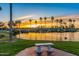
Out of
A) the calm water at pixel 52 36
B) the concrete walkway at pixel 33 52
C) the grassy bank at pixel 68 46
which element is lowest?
the concrete walkway at pixel 33 52

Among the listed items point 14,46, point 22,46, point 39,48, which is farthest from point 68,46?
point 14,46

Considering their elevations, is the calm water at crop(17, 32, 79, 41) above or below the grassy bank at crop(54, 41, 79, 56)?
above

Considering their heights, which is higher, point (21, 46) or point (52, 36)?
point (52, 36)

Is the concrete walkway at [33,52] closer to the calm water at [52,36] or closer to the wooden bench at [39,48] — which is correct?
the wooden bench at [39,48]

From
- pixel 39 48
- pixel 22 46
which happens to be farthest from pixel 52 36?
pixel 22 46

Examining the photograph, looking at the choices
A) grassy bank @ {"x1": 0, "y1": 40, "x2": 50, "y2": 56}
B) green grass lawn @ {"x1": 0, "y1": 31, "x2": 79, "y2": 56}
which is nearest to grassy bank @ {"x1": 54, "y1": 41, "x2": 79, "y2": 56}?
green grass lawn @ {"x1": 0, "y1": 31, "x2": 79, "y2": 56}

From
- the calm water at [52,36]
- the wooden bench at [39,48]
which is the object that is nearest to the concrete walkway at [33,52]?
the wooden bench at [39,48]

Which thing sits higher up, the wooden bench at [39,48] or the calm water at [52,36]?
the calm water at [52,36]

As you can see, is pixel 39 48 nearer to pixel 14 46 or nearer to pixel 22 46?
pixel 22 46

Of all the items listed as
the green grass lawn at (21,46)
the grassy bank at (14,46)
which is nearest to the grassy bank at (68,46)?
the green grass lawn at (21,46)

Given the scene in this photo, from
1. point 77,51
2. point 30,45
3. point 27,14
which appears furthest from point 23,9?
point 77,51

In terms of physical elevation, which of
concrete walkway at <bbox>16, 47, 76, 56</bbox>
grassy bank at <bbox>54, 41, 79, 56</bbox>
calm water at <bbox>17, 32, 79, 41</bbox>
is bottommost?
concrete walkway at <bbox>16, 47, 76, 56</bbox>

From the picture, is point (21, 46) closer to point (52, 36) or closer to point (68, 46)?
point (52, 36)

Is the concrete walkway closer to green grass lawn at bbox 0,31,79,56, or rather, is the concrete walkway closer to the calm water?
green grass lawn at bbox 0,31,79,56
